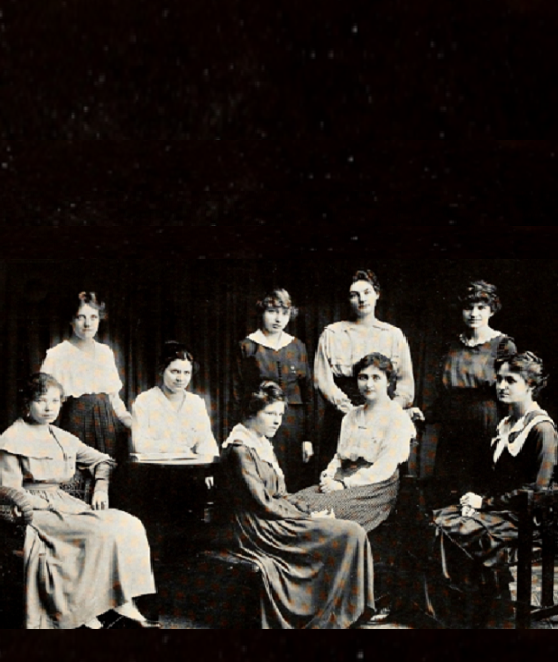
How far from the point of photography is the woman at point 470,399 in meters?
2.86

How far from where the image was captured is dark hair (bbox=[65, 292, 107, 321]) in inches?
114

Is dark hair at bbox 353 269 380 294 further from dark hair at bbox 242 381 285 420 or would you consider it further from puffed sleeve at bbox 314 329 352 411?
dark hair at bbox 242 381 285 420

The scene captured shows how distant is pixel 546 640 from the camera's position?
282 centimetres

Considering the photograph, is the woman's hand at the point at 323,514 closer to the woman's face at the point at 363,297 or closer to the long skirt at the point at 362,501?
the long skirt at the point at 362,501

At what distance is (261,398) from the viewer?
2.89 metres

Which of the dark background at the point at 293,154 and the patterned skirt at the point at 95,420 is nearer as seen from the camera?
the dark background at the point at 293,154

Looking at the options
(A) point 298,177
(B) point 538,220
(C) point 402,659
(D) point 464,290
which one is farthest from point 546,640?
(A) point 298,177

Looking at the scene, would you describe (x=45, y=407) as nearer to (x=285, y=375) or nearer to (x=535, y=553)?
(x=285, y=375)

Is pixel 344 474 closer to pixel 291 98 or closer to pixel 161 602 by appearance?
pixel 161 602

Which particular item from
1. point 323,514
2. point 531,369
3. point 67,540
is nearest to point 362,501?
point 323,514

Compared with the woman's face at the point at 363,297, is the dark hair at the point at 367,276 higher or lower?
higher

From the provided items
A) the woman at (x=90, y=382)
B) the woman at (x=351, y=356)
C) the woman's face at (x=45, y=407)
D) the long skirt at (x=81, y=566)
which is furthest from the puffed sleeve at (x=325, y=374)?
the woman's face at (x=45, y=407)

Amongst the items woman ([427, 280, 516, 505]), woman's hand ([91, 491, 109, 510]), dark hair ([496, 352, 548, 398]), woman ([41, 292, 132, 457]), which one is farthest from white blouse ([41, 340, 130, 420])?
dark hair ([496, 352, 548, 398])

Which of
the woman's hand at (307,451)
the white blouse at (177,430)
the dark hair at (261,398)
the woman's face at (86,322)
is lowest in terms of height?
the woman's hand at (307,451)
